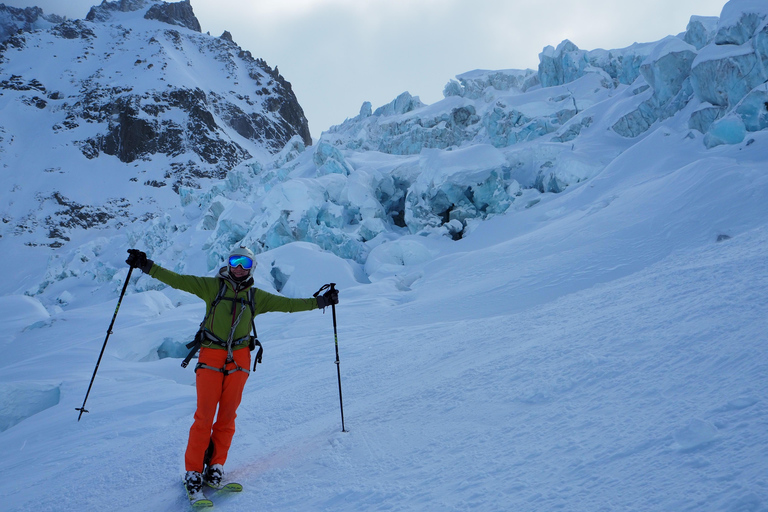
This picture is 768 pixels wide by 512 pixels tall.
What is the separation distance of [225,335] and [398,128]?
41.9 meters

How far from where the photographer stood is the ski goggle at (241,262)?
9.26 feet

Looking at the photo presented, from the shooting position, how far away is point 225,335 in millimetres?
2746

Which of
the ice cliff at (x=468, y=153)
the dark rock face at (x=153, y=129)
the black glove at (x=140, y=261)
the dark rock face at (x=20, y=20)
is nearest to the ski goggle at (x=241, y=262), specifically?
the black glove at (x=140, y=261)

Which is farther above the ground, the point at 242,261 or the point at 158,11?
the point at 158,11

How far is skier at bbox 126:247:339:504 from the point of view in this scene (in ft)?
8.46

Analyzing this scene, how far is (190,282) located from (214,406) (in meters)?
0.80

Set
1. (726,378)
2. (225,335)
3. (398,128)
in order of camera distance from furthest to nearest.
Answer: (398,128) → (225,335) → (726,378)

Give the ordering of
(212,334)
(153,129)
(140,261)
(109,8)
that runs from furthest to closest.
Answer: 1. (109,8)
2. (153,129)
3. (140,261)
4. (212,334)

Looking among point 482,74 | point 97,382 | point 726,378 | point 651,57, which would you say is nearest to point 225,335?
point 726,378

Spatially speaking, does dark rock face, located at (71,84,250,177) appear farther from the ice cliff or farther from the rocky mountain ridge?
the ice cliff

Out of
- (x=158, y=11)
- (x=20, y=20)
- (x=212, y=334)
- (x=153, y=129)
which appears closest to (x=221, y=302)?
(x=212, y=334)

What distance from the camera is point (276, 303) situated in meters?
3.05

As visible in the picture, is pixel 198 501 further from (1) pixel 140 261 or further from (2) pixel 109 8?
(2) pixel 109 8

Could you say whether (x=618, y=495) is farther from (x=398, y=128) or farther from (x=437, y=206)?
(x=398, y=128)
